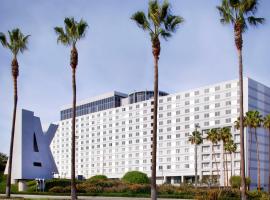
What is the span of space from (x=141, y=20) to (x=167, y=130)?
12918 centimetres

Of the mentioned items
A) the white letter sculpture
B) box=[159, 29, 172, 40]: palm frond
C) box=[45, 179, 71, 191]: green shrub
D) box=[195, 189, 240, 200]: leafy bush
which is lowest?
box=[45, 179, 71, 191]: green shrub

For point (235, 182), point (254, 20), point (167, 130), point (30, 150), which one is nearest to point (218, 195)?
point (254, 20)

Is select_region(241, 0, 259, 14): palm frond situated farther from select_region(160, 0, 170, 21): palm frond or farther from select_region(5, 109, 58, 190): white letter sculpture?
select_region(5, 109, 58, 190): white letter sculpture

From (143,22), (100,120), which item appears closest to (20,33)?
(143,22)

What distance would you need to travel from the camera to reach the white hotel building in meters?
144

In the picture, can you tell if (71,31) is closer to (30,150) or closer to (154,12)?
(154,12)

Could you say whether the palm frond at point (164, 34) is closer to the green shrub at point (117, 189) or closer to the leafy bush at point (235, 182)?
the green shrub at point (117, 189)

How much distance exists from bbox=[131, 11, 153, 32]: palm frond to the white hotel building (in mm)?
107689

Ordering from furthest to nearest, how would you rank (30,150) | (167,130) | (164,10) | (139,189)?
1. (167,130)
2. (30,150)
3. (139,189)
4. (164,10)

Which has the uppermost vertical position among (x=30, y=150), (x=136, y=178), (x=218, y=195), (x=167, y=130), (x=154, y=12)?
(x=154, y=12)

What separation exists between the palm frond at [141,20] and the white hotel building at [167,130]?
107689 millimetres

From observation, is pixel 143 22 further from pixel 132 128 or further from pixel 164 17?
pixel 132 128

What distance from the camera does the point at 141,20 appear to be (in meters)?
35.3

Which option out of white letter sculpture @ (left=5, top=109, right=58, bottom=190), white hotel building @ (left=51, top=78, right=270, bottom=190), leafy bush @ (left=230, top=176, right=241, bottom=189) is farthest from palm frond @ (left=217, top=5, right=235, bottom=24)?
white hotel building @ (left=51, top=78, right=270, bottom=190)
